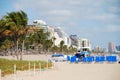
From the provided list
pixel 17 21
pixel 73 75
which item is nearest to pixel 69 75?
pixel 73 75

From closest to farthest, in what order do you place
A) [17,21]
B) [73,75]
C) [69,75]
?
[73,75], [69,75], [17,21]

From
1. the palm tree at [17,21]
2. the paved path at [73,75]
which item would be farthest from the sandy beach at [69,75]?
the palm tree at [17,21]

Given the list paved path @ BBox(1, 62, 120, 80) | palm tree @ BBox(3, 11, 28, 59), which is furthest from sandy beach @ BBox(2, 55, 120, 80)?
palm tree @ BBox(3, 11, 28, 59)

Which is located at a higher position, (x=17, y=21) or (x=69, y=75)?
(x=17, y=21)

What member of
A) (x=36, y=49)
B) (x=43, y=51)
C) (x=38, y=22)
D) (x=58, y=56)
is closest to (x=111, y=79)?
(x=58, y=56)

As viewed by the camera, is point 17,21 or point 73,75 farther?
point 17,21

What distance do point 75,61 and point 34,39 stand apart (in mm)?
48690

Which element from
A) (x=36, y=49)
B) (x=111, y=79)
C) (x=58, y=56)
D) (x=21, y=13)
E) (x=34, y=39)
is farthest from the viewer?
(x=36, y=49)

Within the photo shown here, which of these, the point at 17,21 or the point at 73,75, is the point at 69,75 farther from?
the point at 17,21

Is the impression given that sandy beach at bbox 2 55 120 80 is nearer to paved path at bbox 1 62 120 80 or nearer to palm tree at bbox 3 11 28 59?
paved path at bbox 1 62 120 80

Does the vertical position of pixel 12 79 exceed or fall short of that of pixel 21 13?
it falls short

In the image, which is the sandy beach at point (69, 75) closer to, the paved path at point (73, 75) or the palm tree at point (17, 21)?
the paved path at point (73, 75)

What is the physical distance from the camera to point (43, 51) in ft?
372

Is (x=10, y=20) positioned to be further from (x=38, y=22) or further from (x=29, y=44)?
(x=38, y=22)
